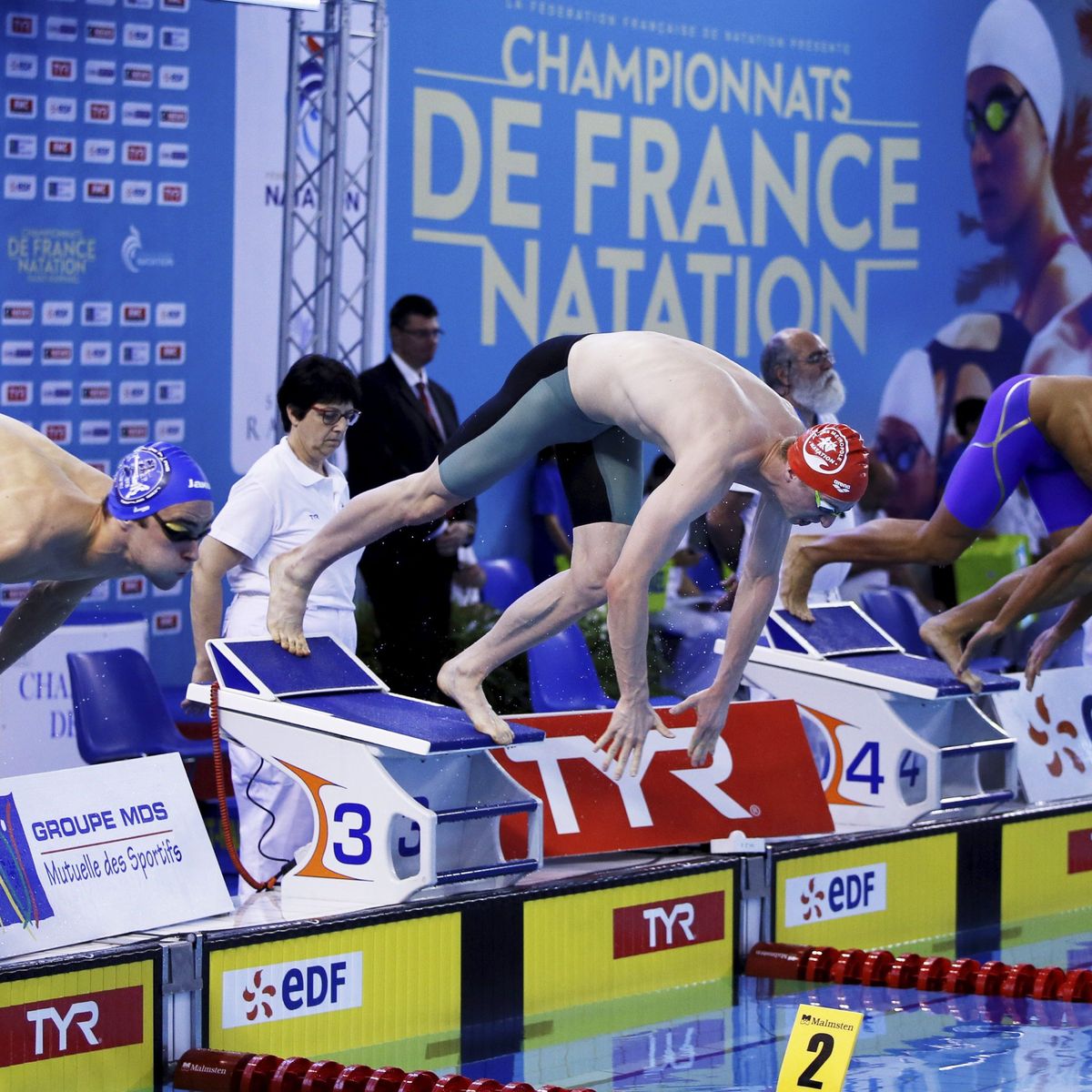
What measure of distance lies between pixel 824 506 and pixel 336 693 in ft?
4.27

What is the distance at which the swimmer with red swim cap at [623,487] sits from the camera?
4.38 meters

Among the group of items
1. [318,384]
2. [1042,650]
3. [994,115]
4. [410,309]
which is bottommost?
[1042,650]

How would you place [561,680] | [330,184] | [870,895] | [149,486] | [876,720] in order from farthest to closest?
[330,184]
[561,680]
[876,720]
[870,895]
[149,486]

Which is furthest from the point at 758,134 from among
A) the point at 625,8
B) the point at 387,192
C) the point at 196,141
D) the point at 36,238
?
the point at 36,238

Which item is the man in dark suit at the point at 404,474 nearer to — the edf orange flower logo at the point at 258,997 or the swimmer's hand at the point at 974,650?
the swimmer's hand at the point at 974,650

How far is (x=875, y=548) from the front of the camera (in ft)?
20.4

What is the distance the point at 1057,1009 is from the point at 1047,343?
6.51 m

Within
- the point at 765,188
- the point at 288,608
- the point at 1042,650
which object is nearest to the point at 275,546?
the point at 288,608

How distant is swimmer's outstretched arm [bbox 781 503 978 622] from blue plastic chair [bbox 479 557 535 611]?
195 cm

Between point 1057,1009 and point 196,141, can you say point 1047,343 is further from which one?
point 1057,1009

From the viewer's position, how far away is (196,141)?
7500mm

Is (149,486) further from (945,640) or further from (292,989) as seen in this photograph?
(945,640)

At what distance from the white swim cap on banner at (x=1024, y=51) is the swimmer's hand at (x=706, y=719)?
664cm

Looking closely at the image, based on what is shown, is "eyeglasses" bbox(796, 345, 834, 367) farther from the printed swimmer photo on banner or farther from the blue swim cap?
the blue swim cap
